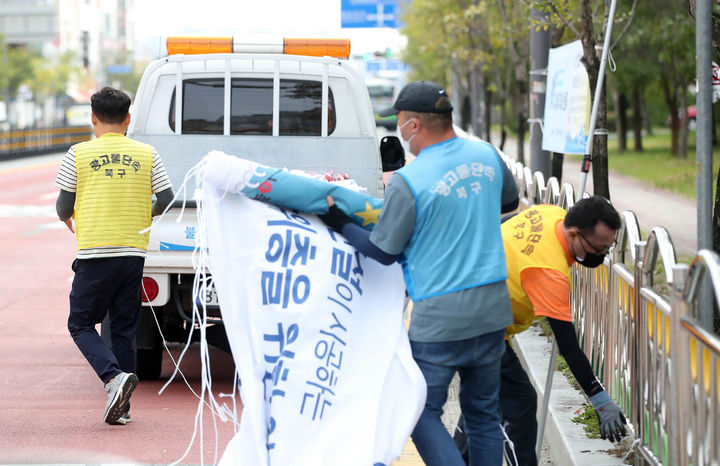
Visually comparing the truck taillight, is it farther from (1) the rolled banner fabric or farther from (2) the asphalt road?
(1) the rolled banner fabric

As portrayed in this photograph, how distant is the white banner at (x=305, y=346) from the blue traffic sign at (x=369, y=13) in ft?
137

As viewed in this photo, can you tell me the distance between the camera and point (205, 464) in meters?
5.81

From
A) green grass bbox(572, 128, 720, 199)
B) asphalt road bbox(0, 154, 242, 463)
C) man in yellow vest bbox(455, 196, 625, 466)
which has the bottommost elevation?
asphalt road bbox(0, 154, 242, 463)

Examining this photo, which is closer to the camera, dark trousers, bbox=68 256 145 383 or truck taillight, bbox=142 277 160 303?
dark trousers, bbox=68 256 145 383

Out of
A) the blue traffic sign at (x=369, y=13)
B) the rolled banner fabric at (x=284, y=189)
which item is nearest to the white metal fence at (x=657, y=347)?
the rolled banner fabric at (x=284, y=189)

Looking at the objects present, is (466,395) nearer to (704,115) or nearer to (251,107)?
(704,115)

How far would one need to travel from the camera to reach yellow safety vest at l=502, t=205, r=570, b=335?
4.53 metres

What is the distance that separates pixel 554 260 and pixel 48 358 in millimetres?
5372

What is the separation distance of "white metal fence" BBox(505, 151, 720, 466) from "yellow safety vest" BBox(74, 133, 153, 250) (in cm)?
264

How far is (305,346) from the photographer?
431 centimetres

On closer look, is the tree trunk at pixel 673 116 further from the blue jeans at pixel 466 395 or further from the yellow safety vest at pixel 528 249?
the blue jeans at pixel 466 395

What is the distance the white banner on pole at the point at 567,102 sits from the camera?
34.7 ft

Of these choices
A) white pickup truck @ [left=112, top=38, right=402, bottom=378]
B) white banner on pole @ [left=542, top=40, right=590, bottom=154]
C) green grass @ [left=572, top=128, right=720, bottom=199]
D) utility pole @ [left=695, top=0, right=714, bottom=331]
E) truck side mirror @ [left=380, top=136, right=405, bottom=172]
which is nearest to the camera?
utility pole @ [left=695, top=0, right=714, bottom=331]

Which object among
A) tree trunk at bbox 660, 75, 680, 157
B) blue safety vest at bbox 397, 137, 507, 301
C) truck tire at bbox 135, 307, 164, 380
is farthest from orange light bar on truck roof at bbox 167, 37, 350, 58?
tree trunk at bbox 660, 75, 680, 157
